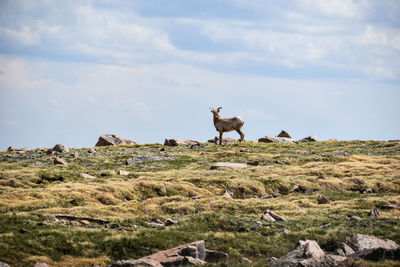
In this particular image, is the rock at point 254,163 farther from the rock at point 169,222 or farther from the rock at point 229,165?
the rock at point 169,222

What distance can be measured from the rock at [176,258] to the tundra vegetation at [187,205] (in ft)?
3.81

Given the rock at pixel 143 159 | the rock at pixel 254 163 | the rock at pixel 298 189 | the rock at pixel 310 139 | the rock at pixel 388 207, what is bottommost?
the rock at pixel 388 207

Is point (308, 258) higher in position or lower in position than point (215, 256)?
higher

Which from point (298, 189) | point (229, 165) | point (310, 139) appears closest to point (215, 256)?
point (298, 189)

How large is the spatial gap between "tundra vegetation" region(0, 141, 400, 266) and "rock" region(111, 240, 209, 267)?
Answer: 3.81 feet

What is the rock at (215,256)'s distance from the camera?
57.4ft

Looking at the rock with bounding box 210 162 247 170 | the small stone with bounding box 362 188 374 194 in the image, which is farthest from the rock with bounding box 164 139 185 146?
the small stone with bounding box 362 188 374 194

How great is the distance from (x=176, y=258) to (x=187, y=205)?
1124 centimetres

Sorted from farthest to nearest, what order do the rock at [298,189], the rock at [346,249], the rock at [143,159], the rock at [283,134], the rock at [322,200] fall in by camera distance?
the rock at [283,134] < the rock at [143,159] < the rock at [298,189] < the rock at [322,200] < the rock at [346,249]

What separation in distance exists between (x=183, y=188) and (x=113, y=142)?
39.9 m

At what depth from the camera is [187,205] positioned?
27.4 m

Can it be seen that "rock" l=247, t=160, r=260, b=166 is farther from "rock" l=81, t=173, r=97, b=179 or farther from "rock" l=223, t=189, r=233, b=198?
"rock" l=81, t=173, r=97, b=179

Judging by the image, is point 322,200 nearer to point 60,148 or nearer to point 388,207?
point 388,207

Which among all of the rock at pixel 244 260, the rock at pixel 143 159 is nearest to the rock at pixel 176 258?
the rock at pixel 244 260
